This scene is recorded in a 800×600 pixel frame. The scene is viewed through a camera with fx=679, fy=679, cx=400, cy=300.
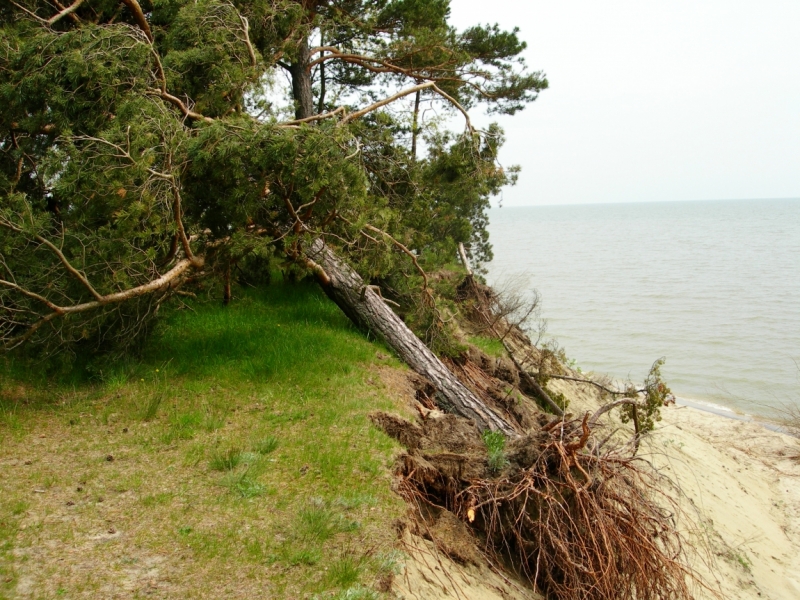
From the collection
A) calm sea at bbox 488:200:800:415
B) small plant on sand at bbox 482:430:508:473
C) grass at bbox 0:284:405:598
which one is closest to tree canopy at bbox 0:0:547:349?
grass at bbox 0:284:405:598

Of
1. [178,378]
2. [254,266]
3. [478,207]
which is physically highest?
[478,207]

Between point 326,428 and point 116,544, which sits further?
point 326,428

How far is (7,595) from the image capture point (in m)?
4.07

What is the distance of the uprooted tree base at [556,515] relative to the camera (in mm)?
5637

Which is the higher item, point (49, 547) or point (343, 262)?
point (343, 262)

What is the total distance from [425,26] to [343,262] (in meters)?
5.61

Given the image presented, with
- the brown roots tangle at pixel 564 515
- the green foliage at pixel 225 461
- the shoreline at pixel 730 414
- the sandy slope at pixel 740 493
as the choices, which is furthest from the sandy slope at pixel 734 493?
the green foliage at pixel 225 461

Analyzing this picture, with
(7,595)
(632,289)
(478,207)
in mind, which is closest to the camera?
(7,595)

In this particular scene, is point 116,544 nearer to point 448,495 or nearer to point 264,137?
point 448,495

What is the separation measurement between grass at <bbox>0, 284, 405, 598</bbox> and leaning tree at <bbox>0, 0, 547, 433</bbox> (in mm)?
784

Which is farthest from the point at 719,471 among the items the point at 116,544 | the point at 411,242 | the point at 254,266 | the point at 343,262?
the point at 116,544

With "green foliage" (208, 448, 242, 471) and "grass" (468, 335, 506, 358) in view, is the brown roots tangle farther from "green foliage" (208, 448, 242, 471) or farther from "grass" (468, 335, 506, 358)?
"grass" (468, 335, 506, 358)

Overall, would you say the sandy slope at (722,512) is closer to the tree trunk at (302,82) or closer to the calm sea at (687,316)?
the calm sea at (687,316)

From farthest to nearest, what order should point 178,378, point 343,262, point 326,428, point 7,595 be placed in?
point 343,262, point 178,378, point 326,428, point 7,595
